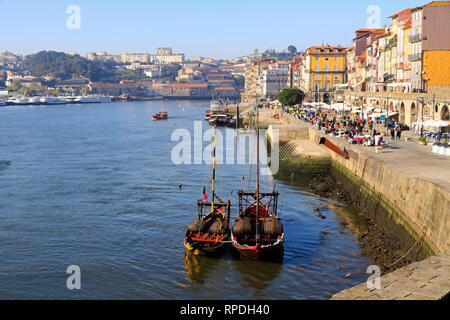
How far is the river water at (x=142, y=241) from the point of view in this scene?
22.7m

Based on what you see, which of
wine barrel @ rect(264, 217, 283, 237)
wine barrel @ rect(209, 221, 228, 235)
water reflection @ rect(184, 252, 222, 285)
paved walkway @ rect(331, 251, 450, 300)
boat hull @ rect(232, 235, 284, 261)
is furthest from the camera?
wine barrel @ rect(209, 221, 228, 235)

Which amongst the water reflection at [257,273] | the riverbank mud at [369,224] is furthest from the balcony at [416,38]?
the water reflection at [257,273]

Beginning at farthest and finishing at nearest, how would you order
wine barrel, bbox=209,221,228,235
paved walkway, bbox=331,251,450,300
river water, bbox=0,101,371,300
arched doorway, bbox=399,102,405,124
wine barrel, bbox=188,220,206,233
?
arched doorway, bbox=399,102,405,124, wine barrel, bbox=209,221,228,235, wine barrel, bbox=188,220,206,233, river water, bbox=0,101,371,300, paved walkway, bbox=331,251,450,300

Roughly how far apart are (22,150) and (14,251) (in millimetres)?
44412

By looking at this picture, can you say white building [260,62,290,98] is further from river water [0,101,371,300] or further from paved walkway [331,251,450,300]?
paved walkway [331,251,450,300]

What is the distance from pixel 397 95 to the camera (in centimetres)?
5891

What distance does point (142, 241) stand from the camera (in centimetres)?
2836

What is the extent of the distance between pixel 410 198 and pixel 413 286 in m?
11.6

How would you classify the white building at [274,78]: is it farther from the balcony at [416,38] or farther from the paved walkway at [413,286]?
the paved walkway at [413,286]

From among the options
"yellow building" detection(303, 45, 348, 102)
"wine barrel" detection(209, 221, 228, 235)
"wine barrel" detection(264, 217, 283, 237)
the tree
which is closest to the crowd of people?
"wine barrel" detection(264, 217, 283, 237)

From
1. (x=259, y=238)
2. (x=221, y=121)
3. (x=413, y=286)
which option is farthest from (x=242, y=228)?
(x=221, y=121)

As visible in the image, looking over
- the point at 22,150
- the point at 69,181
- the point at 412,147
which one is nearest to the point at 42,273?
the point at 69,181

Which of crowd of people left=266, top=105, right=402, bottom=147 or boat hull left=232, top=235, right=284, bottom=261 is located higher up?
crowd of people left=266, top=105, right=402, bottom=147

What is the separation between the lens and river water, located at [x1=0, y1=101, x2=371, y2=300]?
22.7 metres
